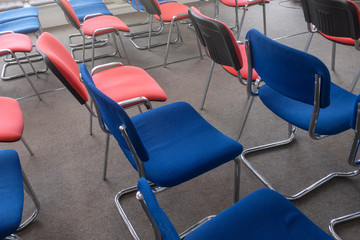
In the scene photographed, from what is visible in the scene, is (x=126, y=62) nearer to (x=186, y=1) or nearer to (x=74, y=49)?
(x=74, y=49)

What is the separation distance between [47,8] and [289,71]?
4.70 m

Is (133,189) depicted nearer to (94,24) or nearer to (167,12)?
(94,24)

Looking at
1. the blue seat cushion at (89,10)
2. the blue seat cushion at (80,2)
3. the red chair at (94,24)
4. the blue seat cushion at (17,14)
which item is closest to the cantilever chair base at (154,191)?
the red chair at (94,24)

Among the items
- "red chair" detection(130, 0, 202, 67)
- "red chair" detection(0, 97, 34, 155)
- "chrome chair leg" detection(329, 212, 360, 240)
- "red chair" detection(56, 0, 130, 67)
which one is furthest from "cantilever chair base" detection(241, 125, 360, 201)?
"red chair" detection(56, 0, 130, 67)

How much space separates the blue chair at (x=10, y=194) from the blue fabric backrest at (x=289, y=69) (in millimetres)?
1210

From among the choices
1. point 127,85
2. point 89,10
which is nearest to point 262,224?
point 127,85

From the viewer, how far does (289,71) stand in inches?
50.7

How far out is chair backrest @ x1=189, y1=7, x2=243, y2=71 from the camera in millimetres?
1687

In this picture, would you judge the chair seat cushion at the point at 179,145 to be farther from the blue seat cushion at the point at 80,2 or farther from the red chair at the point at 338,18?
the blue seat cushion at the point at 80,2

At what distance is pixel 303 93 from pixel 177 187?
94 centimetres

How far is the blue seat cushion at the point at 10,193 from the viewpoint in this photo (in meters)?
1.11

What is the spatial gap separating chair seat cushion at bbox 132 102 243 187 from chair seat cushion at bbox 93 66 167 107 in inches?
9.0

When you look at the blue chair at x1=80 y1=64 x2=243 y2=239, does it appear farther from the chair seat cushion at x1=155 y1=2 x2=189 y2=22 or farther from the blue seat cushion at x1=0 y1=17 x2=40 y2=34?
the blue seat cushion at x1=0 y1=17 x2=40 y2=34

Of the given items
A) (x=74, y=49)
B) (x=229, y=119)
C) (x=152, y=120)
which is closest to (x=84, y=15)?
(x=74, y=49)
